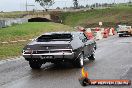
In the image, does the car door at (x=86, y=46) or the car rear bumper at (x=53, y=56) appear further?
the car door at (x=86, y=46)

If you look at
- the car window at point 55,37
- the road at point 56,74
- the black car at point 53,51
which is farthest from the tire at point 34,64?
the car window at point 55,37

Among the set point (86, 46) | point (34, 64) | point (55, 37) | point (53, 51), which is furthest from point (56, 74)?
Answer: point (86, 46)

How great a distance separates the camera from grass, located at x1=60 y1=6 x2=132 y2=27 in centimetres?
8744

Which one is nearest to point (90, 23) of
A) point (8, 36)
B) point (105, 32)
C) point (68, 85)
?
point (105, 32)

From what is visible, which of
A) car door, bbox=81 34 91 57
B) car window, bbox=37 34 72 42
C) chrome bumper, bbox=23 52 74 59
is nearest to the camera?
chrome bumper, bbox=23 52 74 59

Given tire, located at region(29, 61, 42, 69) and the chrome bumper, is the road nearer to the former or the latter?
tire, located at region(29, 61, 42, 69)

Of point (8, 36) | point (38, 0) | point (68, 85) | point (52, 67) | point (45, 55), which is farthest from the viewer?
point (38, 0)

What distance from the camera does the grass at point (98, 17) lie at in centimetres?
8744

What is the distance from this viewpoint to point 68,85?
12086 millimetres

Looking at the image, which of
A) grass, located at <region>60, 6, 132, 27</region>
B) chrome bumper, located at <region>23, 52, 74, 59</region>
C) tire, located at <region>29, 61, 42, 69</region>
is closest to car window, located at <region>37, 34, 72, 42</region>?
tire, located at <region>29, 61, 42, 69</region>

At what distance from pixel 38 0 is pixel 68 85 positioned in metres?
125

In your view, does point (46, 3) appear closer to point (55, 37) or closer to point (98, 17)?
point (98, 17)

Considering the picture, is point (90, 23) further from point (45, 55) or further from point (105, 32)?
point (45, 55)

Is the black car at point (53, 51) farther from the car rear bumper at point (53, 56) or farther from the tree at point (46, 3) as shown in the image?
the tree at point (46, 3)
